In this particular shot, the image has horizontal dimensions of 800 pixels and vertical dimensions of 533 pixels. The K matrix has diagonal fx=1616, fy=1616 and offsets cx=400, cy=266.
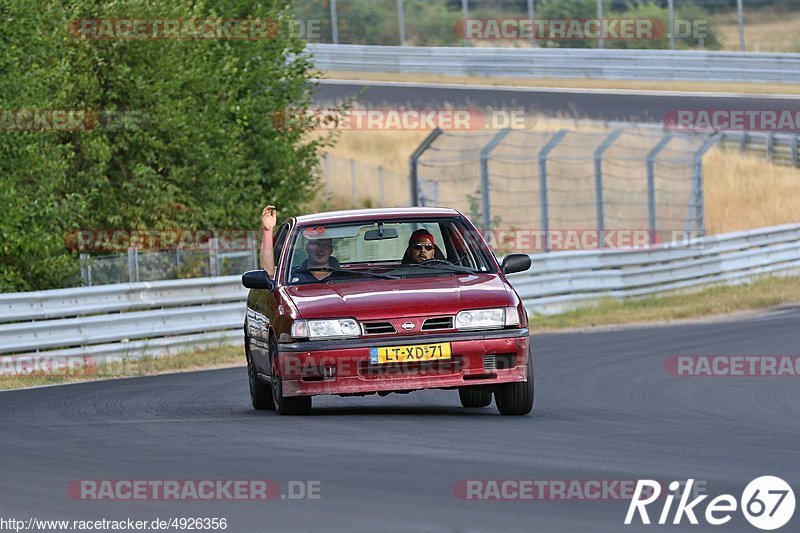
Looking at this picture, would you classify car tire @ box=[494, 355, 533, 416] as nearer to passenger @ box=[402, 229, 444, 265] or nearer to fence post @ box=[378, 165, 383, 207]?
passenger @ box=[402, 229, 444, 265]

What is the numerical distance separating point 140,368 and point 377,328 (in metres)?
8.03

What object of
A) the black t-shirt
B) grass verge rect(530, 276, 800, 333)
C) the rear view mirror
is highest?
the rear view mirror

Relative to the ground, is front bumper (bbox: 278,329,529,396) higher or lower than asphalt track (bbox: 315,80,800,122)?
lower

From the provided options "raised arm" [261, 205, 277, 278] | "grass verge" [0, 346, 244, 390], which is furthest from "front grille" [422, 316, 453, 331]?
"grass verge" [0, 346, 244, 390]

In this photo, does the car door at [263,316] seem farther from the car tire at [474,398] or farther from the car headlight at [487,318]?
the car tire at [474,398]

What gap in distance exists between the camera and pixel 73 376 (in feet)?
56.9

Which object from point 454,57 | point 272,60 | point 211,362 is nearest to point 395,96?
point 454,57

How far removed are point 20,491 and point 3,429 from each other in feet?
11.2

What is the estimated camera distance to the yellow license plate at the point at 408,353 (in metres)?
10.5

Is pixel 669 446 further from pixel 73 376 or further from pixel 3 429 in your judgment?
pixel 73 376

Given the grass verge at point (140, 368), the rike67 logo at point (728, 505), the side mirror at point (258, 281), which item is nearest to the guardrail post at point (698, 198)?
the grass verge at point (140, 368)

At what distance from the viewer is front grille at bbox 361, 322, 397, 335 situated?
1058cm

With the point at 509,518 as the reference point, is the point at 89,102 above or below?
above

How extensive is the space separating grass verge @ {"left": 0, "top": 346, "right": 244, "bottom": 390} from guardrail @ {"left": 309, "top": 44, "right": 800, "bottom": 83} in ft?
84.1
